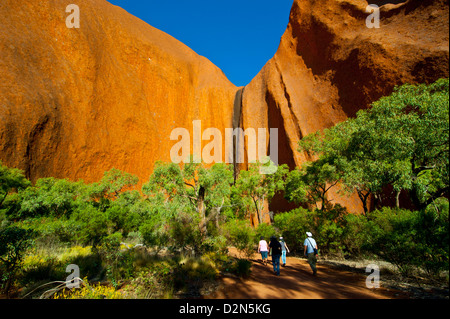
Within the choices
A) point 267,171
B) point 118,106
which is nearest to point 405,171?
point 267,171

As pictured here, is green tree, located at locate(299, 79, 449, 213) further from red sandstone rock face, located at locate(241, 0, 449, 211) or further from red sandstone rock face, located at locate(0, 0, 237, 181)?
red sandstone rock face, located at locate(0, 0, 237, 181)

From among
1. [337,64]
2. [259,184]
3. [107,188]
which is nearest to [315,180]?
[259,184]

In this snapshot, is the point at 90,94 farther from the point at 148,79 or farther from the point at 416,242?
the point at 416,242

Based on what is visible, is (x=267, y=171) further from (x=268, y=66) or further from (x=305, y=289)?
(x=268, y=66)

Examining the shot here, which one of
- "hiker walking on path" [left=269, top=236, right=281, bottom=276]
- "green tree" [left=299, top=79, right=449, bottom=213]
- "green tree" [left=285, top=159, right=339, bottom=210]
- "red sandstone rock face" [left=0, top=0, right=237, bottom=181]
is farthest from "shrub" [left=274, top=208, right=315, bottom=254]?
"red sandstone rock face" [left=0, top=0, right=237, bottom=181]

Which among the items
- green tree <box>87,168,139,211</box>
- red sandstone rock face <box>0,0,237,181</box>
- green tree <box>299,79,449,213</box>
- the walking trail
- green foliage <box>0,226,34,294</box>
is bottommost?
the walking trail

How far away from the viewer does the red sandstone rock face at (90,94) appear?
20.0 m

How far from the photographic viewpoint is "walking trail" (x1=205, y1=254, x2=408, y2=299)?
5.14m

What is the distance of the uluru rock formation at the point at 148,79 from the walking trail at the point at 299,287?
48.3 ft

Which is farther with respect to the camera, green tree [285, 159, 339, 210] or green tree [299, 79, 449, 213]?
green tree [285, 159, 339, 210]

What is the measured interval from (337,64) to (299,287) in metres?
25.2

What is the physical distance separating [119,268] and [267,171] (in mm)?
16675

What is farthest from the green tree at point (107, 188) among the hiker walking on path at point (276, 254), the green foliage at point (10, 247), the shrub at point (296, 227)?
the hiker walking on path at point (276, 254)

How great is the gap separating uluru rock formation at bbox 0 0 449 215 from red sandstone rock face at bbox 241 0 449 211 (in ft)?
0.35
